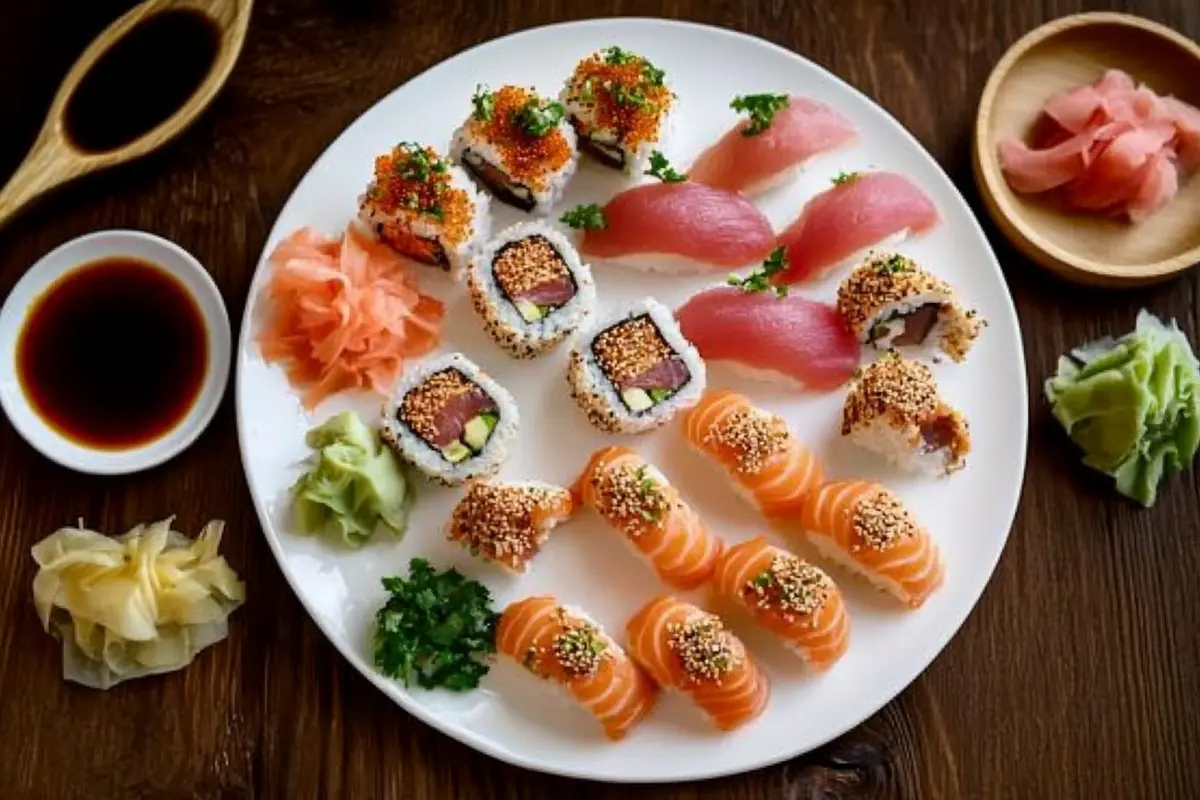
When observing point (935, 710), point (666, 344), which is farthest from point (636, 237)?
point (935, 710)

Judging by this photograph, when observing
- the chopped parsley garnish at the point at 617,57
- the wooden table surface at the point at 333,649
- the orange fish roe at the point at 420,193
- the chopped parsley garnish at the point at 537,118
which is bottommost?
the wooden table surface at the point at 333,649

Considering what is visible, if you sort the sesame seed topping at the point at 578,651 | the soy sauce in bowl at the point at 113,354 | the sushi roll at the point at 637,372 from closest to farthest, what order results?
the sesame seed topping at the point at 578,651 < the sushi roll at the point at 637,372 < the soy sauce in bowl at the point at 113,354

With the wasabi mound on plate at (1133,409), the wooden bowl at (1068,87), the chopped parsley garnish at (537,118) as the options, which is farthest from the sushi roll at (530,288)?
the wasabi mound on plate at (1133,409)

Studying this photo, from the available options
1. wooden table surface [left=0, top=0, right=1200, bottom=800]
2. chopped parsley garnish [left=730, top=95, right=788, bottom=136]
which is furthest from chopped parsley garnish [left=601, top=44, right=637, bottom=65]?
wooden table surface [left=0, top=0, right=1200, bottom=800]

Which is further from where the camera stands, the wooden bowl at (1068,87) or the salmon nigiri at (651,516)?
the wooden bowl at (1068,87)

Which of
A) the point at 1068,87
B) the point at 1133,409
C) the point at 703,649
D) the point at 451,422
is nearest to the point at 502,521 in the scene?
the point at 451,422

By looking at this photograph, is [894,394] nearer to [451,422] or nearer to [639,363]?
[639,363]

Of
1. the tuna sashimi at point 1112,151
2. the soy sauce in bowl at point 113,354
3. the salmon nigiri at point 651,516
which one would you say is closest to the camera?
the salmon nigiri at point 651,516

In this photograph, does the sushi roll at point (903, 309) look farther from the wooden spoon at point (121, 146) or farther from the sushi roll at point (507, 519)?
the wooden spoon at point (121, 146)
